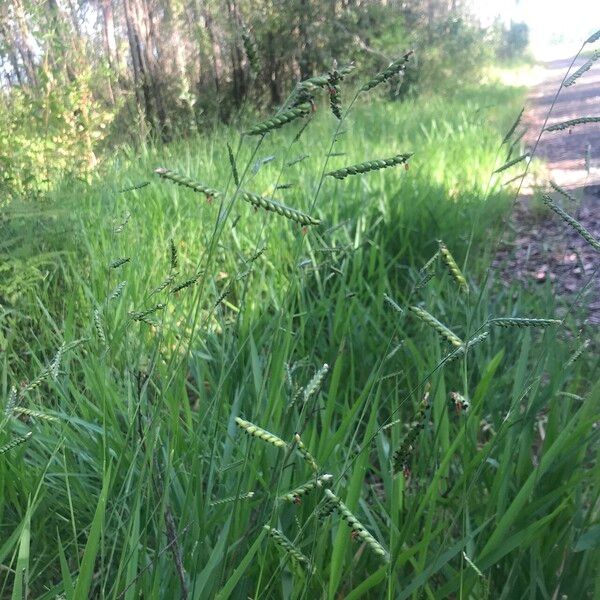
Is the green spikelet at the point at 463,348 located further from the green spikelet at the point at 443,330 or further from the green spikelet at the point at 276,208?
the green spikelet at the point at 276,208

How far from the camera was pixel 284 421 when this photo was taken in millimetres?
894

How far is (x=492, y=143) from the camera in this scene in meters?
5.15

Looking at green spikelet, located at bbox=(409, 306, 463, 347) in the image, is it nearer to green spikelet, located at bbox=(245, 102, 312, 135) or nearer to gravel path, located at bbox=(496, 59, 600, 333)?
green spikelet, located at bbox=(245, 102, 312, 135)

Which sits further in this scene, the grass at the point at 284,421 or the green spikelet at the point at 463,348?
the grass at the point at 284,421

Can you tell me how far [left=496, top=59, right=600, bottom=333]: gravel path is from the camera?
7.68 feet

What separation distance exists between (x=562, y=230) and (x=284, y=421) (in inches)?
98.5

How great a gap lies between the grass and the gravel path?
8.4 inches

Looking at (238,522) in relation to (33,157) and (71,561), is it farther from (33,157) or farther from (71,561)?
(33,157)

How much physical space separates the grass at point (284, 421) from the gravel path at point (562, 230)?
0.21 meters

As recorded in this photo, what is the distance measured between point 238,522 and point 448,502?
1.27 feet

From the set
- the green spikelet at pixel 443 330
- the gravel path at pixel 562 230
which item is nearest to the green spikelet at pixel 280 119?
the green spikelet at pixel 443 330

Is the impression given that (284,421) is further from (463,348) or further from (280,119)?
(280,119)

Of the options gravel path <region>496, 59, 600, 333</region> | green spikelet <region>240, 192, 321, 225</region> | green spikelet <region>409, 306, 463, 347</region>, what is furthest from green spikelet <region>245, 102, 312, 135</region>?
gravel path <region>496, 59, 600, 333</region>

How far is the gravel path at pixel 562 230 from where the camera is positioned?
234 centimetres
